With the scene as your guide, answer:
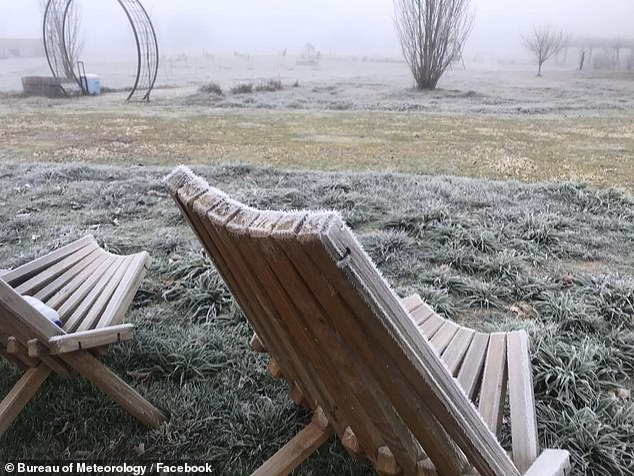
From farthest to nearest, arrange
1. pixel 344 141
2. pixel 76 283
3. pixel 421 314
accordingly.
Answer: pixel 344 141, pixel 76 283, pixel 421 314

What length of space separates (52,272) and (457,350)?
1410mm

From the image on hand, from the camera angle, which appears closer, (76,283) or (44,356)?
(44,356)

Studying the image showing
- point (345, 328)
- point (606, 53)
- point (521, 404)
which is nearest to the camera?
point (345, 328)

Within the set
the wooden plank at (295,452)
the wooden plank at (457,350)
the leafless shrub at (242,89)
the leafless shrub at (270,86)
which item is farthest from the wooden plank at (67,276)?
the leafless shrub at (270,86)

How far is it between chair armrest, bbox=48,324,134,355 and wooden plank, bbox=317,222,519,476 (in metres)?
0.92

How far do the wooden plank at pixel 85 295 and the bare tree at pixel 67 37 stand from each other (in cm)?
1248

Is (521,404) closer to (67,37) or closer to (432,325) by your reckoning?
(432,325)

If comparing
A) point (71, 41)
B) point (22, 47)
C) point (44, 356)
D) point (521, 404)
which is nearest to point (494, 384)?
point (521, 404)

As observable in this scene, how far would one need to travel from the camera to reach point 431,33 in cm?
1477

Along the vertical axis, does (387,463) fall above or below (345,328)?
below

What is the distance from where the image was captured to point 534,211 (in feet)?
11.9

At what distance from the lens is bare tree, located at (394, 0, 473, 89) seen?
14.4 meters

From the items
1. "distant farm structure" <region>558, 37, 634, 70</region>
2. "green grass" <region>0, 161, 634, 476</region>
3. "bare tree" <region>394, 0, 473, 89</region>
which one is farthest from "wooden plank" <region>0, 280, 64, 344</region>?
"bare tree" <region>394, 0, 473, 89</region>

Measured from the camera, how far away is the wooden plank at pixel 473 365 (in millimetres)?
1323
